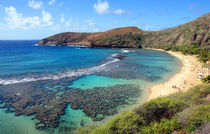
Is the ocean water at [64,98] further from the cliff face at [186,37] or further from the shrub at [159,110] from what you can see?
the cliff face at [186,37]

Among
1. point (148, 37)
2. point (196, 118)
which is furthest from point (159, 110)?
point (148, 37)

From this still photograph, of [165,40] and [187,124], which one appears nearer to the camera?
[187,124]

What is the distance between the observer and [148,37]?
11350cm

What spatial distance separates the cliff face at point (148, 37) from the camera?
78562 millimetres

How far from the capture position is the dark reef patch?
707 inches

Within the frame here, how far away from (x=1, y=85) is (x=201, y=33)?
8758 centimetres

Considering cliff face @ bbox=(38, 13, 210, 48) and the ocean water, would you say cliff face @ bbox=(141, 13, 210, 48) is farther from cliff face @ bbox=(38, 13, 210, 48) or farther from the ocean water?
the ocean water

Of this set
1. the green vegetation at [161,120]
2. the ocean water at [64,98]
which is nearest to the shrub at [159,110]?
the green vegetation at [161,120]

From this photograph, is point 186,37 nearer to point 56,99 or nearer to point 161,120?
point 56,99

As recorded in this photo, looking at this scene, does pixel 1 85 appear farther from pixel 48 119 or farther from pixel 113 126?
pixel 113 126

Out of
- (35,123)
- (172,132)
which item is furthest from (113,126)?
(35,123)

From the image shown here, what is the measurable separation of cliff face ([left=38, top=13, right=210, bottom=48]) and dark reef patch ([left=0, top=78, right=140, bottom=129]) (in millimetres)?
68382

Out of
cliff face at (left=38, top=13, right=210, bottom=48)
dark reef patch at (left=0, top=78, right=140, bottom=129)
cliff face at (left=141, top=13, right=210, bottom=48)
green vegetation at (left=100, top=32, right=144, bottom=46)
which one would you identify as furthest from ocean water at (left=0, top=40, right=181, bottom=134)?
green vegetation at (left=100, top=32, right=144, bottom=46)

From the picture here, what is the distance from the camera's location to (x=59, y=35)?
489 ft
